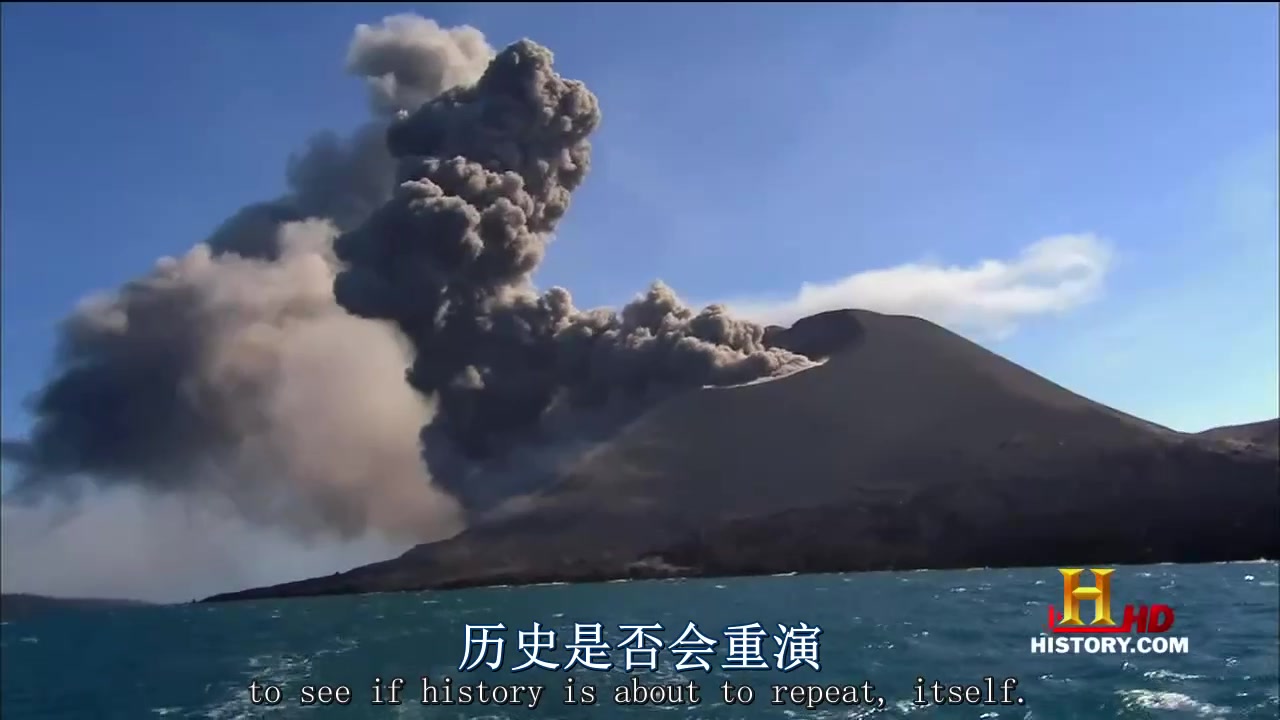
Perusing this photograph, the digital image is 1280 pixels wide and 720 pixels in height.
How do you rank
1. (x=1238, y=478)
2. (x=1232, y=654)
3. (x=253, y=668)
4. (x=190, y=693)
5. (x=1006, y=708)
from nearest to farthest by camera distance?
(x=1006, y=708)
(x=1232, y=654)
(x=190, y=693)
(x=253, y=668)
(x=1238, y=478)

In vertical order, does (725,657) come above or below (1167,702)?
above

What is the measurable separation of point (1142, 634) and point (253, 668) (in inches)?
2133

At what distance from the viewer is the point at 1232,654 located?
5191 cm

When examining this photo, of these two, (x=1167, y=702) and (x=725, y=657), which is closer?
(x=1167, y=702)

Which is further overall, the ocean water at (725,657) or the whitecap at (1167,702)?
the ocean water at (725,657)

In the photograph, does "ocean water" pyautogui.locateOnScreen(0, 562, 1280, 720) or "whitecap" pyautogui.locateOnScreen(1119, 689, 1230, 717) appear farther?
"ocean water" pyautogui.locateOnScreen(0, 562, 1280, 720)

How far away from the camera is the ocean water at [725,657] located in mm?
41812

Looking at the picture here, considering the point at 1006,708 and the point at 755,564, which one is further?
the point at 755,564

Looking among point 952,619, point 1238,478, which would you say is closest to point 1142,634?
point 952,619

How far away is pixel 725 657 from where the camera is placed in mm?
55688

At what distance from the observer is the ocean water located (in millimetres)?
41812

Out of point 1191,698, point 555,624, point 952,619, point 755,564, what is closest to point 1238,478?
point 755,564

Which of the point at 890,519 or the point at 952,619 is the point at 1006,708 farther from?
the point at 890,519

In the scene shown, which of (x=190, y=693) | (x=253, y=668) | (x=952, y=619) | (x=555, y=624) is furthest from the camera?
(x=555, y=624)
